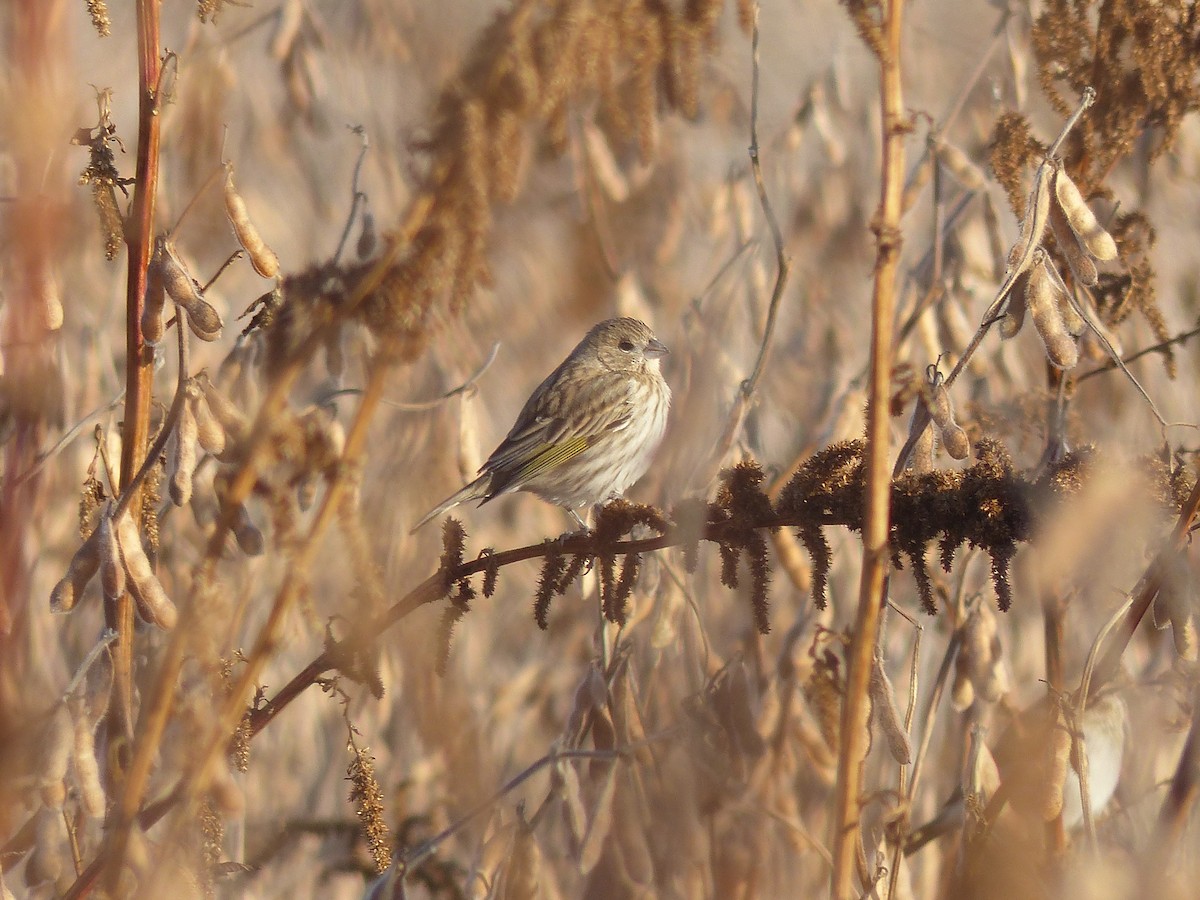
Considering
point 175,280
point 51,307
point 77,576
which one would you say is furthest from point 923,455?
point 51,307

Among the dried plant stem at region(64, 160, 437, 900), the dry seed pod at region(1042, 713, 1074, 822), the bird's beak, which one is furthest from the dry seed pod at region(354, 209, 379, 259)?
the bird's beak

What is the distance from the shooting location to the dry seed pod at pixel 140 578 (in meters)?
1.92

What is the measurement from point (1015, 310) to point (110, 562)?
1.39 metres

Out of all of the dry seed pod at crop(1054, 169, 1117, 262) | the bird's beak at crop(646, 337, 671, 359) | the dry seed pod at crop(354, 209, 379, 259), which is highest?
the bird's beak at crop(646, 337, 671, 359)

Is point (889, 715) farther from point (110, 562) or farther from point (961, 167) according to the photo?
point (961, 167)

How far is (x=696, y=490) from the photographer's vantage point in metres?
2.80

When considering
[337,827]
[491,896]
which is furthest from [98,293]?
[491,896]

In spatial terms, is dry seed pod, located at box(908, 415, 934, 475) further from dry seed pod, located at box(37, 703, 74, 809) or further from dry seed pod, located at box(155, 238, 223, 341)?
dry seed pod, located at box(37, 703, 74, 809)

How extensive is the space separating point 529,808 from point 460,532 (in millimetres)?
2805

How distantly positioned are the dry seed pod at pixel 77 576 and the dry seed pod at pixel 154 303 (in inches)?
12.5

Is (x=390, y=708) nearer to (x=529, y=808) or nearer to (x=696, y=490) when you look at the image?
(x=529, y=808)

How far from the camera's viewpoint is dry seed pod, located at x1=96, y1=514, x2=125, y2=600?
1891 mm

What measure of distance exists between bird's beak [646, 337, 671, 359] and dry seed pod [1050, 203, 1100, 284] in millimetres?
3594

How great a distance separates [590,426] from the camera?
528cm
